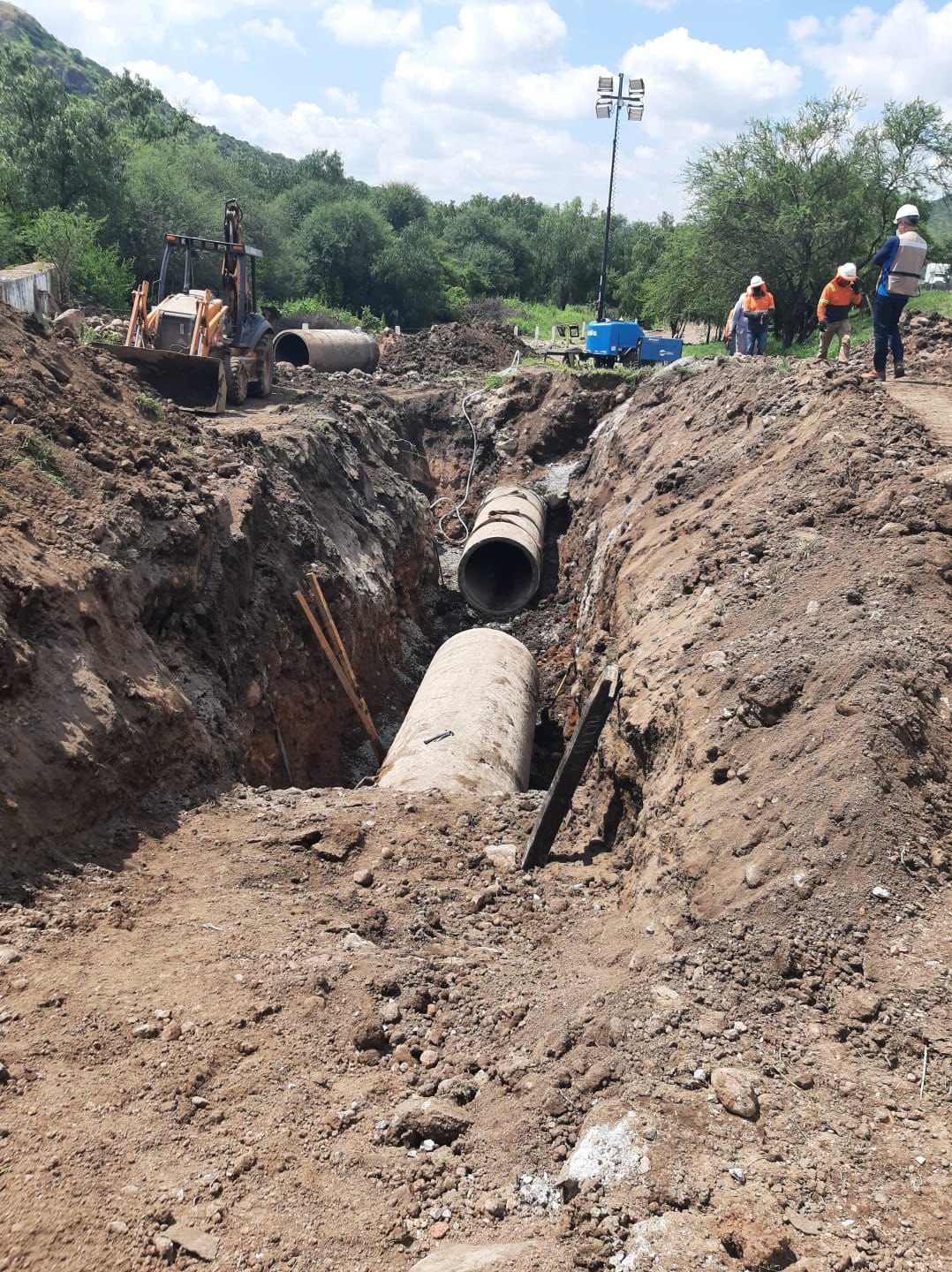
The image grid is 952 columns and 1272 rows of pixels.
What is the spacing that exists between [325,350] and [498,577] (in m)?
10.8

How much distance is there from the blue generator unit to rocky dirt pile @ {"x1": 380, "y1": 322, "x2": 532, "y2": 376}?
12.8 ft

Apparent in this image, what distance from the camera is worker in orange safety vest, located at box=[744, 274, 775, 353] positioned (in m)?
14.4

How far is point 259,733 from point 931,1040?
642 cm

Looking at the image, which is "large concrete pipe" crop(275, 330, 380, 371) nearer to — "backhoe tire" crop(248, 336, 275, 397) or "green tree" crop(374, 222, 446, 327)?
"backhoe tire" crop(248, 336, 275, 397)

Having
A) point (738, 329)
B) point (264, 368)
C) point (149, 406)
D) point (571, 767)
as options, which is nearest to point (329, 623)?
point (149, 406)

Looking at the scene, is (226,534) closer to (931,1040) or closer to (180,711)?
(180,711)

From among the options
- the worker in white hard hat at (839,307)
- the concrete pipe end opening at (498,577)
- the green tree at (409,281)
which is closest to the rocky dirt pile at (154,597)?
the concrete pipe end opening at (498,577)

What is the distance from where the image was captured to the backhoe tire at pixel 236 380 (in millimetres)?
14766

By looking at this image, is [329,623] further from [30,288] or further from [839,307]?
[30,288]

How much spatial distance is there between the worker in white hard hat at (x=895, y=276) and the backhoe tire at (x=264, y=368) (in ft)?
33.7

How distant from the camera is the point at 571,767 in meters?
5.76

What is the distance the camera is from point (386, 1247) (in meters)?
3.08

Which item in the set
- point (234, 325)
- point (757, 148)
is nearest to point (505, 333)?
point (757, 148)

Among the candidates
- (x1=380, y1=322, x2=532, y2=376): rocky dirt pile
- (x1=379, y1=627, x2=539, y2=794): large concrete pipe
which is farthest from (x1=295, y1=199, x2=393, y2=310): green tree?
(x1=379, y1=627, x2=539, y2=794): large concrete pipe
